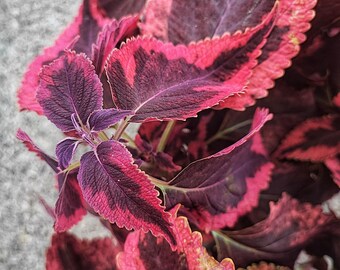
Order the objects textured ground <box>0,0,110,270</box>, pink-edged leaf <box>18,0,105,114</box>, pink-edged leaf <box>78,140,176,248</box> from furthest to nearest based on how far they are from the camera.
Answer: textured ground <box>0,0,110,270</box> → pink-edged leaf <box>18,0,105,114</box> → pink-edged leaf <box>78,140,176,248</box>

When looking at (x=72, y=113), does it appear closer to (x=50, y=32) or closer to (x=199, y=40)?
(x=199, y=40)

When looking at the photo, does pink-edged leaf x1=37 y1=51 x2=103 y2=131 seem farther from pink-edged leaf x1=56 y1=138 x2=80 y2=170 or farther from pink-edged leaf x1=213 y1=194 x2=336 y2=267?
pink-edged leaf x1=213 y1=194 x2=336 y2=267

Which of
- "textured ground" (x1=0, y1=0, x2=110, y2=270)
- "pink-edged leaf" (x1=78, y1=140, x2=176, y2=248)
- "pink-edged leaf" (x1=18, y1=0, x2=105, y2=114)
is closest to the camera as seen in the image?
"pink-edged leaf" (x1=78, y1=140, x2=176, y2=248)

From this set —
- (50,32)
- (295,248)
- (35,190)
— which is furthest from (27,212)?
(295,248)

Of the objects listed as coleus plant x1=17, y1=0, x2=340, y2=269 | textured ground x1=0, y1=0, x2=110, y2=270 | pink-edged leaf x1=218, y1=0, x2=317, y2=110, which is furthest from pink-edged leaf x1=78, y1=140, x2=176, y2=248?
textured ground x1=0, y1=0, x2=110, y2=270

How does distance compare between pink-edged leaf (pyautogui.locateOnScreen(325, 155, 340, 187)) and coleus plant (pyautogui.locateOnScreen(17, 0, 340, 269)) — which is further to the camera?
pink-edged leaf (pyautogui.locateOnScreen(325, 155, 340, 187))

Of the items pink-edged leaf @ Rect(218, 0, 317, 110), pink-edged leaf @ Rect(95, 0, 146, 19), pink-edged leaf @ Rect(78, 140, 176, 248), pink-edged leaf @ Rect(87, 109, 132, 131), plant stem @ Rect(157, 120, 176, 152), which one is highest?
pink-edged leaf @ Rect(87, 109, 132, 131)

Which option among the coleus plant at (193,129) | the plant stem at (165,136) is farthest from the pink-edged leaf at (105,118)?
the plant stem at (165,136)
